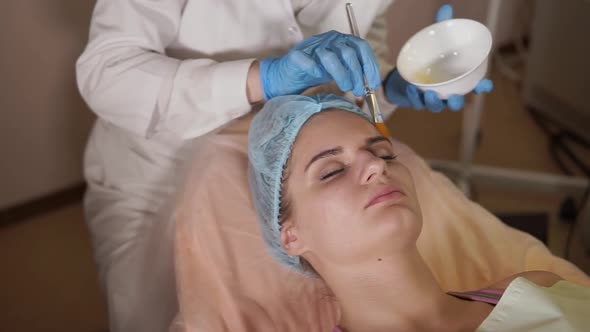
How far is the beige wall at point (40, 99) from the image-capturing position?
191 centimetres

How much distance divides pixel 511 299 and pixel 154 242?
766 mm

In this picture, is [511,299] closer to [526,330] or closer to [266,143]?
[526,330]

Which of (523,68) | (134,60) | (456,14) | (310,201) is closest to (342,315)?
(310,201)

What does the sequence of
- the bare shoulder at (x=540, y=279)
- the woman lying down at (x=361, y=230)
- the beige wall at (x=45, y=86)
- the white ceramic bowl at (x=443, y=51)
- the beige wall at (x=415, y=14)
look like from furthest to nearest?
1. the beige wall at (x=45, y=86)
2. the beige wall at (x=415, y=14)
3. the white ceramic bowl at (x=443, y=51)
4. the bare shoulder at (x=540, y=279)
5. the woman lying down at (x=361, y=230)

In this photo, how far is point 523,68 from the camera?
2.87 m

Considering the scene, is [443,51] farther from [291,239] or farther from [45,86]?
[45,86]

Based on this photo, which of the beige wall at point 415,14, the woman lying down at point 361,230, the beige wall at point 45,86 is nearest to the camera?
the woman lying down at point 361,230

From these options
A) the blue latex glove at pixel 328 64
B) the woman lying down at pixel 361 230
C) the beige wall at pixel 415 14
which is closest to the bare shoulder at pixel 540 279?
the woman lying down at pixel 361 230

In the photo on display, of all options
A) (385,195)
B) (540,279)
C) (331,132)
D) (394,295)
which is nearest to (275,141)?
(331,132)

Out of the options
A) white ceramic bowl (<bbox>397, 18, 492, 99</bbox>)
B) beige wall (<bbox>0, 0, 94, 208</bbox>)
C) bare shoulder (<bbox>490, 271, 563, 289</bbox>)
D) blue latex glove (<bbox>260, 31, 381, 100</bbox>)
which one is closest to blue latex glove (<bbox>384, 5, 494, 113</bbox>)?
white ceramic bowl (<bbox>397, 18, 492, 99</bbox>)

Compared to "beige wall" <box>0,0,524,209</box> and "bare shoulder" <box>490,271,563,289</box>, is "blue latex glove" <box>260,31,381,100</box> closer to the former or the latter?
"bare shoulder" <box>490,271,563,289</box>

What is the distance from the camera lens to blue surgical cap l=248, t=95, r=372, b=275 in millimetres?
1168

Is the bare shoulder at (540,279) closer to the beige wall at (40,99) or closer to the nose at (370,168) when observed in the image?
the nose at (370,168)

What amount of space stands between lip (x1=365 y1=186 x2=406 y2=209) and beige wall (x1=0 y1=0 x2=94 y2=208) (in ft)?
4.26
